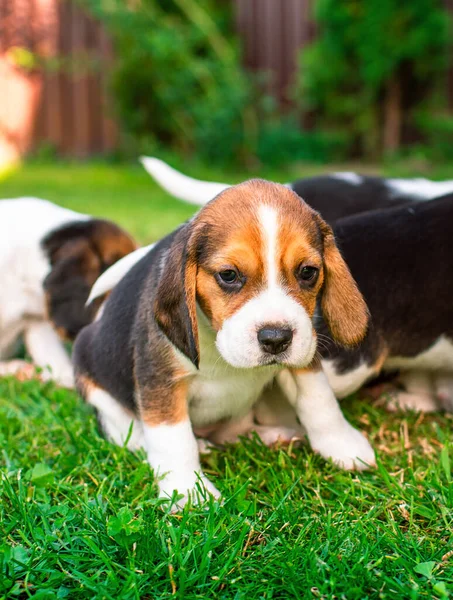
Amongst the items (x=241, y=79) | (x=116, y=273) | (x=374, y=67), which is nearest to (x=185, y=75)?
(x=241, y=79)

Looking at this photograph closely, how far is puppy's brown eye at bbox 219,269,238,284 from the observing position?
2688 millimetres

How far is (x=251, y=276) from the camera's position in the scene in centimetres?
265

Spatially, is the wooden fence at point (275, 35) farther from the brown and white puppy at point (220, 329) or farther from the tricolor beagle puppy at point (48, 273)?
the brown and white puppy at point (220, 329)

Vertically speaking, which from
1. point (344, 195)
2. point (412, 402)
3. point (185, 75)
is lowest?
point (412, 402)

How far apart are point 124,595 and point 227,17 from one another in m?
14.4

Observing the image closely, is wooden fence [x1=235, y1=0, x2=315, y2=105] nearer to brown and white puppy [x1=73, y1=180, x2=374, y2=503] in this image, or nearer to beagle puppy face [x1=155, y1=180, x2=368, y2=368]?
brown and white puppy [x1=73, y1=180, x2=374, y2=503]

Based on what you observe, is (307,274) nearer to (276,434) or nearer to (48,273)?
(276,434)

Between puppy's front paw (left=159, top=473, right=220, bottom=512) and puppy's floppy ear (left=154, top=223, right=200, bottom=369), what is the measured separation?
0.42 meters

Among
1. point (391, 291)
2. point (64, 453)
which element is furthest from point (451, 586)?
point (64, 453)

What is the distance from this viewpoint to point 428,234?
3.56m

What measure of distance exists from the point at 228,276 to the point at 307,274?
275mm

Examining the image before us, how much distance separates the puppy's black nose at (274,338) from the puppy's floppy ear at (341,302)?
460 millimetres

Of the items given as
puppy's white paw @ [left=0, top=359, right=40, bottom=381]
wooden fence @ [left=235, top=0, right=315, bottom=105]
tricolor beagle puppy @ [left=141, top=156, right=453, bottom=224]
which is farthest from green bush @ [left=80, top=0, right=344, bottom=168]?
puppy's white paw @ [left=0, top=359, right=40, bottom=381]

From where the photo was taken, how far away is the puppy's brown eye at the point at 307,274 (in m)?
2.74
